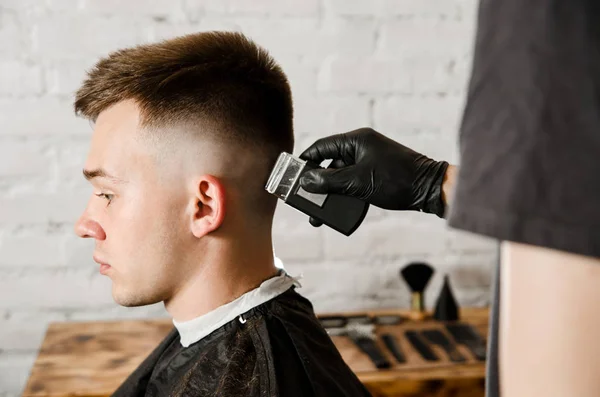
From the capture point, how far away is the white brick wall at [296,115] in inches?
74.9

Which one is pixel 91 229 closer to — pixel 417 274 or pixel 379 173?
pixel 379 173

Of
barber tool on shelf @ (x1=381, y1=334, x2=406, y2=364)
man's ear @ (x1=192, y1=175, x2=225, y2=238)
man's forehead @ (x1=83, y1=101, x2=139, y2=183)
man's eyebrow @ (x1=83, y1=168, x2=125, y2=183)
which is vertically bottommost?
barber tool on shelf @ (x1=381, y1=334, x2=406, y2=364)

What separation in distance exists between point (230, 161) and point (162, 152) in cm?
12

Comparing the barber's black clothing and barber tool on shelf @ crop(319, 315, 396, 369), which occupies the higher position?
the barber's black clothing

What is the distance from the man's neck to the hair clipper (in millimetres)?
129

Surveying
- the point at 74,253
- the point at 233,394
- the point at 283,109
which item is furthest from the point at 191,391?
the point at 74,253

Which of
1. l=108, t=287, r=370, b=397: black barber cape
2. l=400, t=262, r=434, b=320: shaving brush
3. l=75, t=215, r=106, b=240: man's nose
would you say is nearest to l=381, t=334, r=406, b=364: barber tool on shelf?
l=400, t=262, r=434, b=320: shaving brush

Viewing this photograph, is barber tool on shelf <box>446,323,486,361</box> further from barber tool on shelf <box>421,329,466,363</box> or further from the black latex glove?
the black latex glove

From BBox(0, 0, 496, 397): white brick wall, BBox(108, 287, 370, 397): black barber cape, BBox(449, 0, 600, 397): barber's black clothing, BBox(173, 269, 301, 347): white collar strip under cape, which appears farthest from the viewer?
BBox(0, 0, 496, 397): white brick wall

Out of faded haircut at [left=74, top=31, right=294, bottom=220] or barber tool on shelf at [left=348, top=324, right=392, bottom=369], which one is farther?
barber tool on shelf at [left=348, top=324, right=392, bottom=369]

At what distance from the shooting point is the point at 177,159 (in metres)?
1.10

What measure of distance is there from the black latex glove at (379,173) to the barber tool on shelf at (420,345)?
681 mm

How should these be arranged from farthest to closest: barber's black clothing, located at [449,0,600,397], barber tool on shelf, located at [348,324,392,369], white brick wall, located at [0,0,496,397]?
white brick wall, located at [0,0,496,397]
barber tool on shelf, located at [348,324,392,369]
barber's black clothing, located at [449,0,600,397]

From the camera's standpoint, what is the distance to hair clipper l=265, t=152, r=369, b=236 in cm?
108
